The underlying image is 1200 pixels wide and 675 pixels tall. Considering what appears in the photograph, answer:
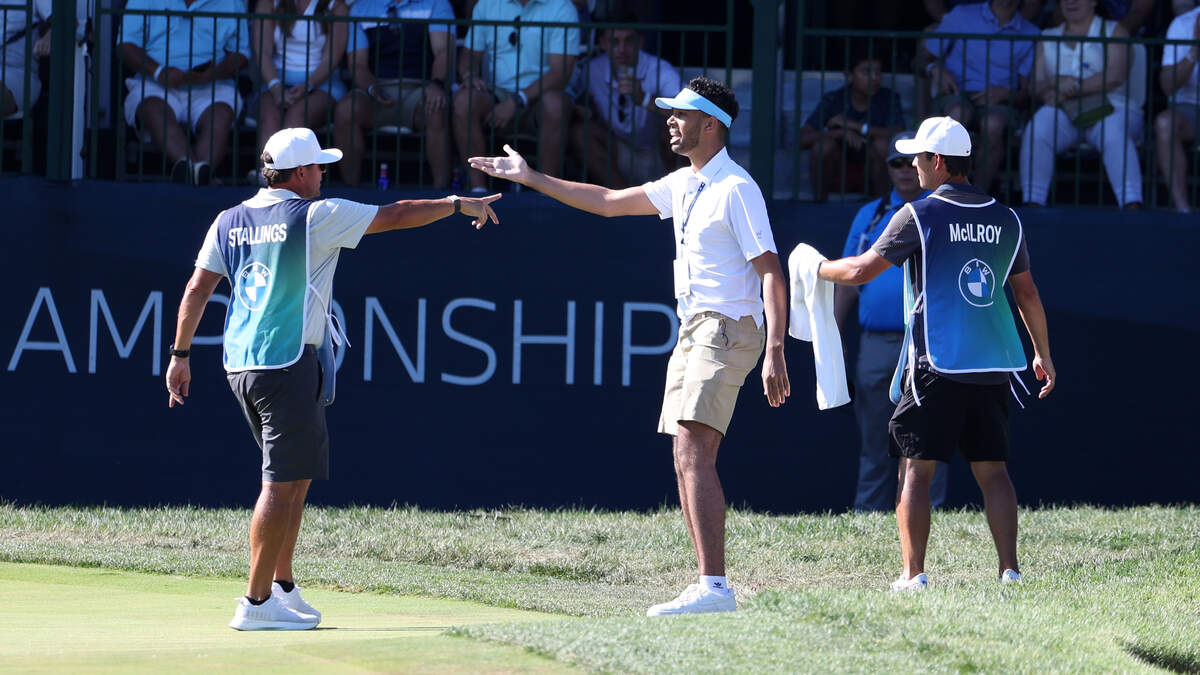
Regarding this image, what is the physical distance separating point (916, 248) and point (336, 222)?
218 cm

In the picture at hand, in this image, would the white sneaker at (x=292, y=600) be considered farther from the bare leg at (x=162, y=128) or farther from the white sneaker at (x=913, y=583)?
the bare leg at (x=162, y=128)

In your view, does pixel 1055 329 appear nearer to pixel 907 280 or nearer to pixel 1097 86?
pixel 1097 86

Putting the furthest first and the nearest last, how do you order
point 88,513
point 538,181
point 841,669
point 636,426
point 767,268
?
1. point 636,426
2. point 88,513
3. point 538,181
4. point 767,268
5. point 841,669

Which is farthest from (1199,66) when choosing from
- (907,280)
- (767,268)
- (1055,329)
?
(767,268)

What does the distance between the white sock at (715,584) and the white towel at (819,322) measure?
2.61 ft

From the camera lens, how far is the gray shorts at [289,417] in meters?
5.85

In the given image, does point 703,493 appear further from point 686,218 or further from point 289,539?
point 289,539

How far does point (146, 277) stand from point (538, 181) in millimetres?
4255

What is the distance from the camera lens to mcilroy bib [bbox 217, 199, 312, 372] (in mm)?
5848

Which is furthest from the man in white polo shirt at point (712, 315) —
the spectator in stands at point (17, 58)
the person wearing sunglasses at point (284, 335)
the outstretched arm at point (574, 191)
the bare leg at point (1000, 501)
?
the spectator in stands at point (17, 58)

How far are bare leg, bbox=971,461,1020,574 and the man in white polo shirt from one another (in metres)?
1.08

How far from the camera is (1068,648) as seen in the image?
5.18 m

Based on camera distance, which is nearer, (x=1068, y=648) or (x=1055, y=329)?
(x=1068, y=648)

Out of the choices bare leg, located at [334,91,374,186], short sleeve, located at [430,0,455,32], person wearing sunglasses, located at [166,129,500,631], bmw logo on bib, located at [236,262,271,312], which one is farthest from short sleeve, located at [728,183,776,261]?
short sleeve, located at [430,0,455,32]
